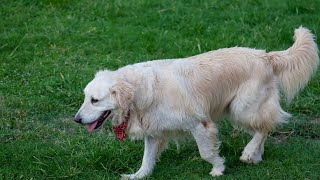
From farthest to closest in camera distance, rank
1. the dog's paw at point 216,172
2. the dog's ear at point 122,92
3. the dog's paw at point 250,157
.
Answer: the dog's paw at point 250,157, the dog's paw at point 216,172, the dog's ear at point 122,92

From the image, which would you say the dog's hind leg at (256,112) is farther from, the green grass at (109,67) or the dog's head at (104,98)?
the dog's head at (104,98)

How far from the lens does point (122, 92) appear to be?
528 cm

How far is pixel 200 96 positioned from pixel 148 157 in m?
0.74

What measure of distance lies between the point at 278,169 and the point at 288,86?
0.80m

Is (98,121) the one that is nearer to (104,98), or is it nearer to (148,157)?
(104,98)

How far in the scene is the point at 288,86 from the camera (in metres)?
6.03

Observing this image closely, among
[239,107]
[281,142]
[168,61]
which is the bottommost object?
[281,142]

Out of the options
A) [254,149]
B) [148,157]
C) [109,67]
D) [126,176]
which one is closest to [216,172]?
[254,149]

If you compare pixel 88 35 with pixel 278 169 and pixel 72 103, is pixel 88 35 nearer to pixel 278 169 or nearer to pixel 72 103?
pixel 72 103

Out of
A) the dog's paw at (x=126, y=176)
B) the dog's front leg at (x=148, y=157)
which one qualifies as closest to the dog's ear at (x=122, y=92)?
the dog's front leg at (x=148, y=157)

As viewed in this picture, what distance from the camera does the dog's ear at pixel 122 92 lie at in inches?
208

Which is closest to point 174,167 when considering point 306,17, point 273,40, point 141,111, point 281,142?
point 141,111

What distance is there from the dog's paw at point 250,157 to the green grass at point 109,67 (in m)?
0.07

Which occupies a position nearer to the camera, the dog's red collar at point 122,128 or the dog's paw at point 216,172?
the dog's red collar at point 122,128
